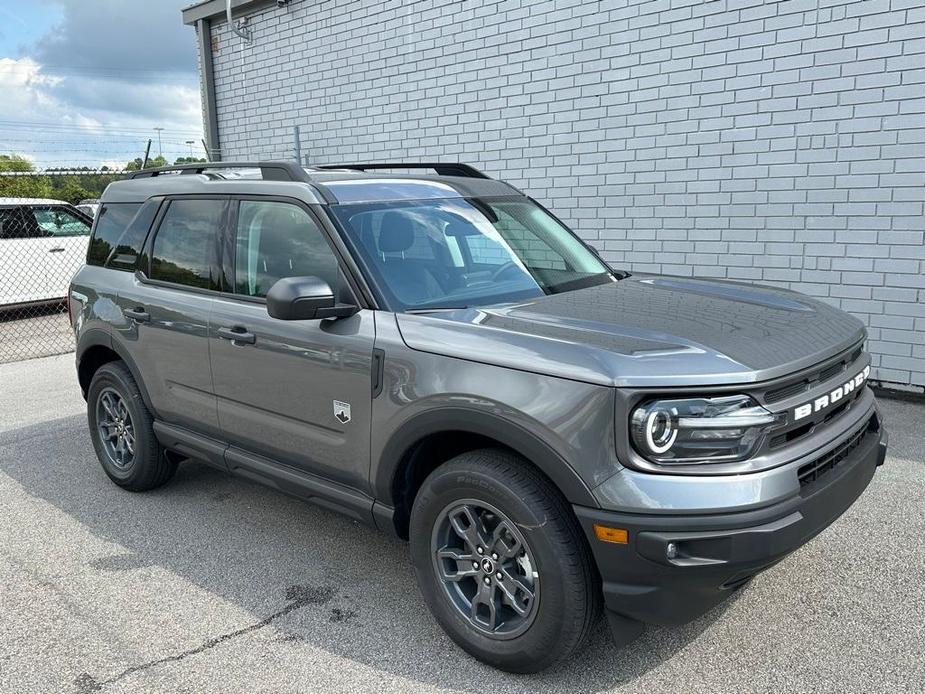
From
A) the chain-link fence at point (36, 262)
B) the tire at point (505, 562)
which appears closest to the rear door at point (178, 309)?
the tire at point (505, 562)

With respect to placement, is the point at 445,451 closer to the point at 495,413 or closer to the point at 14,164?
the point at 495,413

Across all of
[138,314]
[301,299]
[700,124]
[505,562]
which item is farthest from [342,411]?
[700,124]

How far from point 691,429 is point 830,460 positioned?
0.70 metres

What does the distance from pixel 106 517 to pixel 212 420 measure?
42.1 inches

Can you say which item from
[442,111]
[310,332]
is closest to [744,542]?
[310,332]

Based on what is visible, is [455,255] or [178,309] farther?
[178,309]

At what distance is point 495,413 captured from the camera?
2.75m

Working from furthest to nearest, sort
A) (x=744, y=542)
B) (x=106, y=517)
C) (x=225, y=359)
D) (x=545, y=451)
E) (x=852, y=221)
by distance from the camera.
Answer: (x=852, y=221) < (x=106, y=517) < (x=225, y=359) < (x=545, y=451) < (x=744, y=542)

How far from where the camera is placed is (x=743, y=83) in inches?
265

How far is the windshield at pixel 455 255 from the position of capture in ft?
11.1

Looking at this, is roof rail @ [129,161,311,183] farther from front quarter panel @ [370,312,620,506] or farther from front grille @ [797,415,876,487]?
front grille @ [797,415,876,487]

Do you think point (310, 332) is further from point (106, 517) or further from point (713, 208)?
point (713, 208)

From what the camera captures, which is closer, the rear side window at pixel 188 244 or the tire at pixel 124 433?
the rear side window at pixel 188 244

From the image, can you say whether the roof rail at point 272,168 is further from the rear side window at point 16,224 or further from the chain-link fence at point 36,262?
the rear side window at point 16,224
